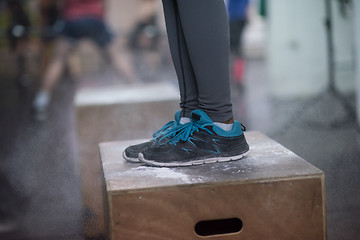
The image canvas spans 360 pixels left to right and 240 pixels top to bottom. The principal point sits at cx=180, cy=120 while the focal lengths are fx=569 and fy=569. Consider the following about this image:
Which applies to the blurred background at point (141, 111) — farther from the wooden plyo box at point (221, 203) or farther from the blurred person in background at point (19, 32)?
the wooden plyo box at point (221, 203)

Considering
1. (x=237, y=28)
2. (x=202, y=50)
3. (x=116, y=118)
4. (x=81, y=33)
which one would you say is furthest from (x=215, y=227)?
(x=81, y=33)

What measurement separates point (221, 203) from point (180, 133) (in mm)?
249

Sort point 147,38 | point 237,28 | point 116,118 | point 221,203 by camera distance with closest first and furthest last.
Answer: point 221,203, point 116,118, point 237,28, point 147,38

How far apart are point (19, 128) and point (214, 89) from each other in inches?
91.2

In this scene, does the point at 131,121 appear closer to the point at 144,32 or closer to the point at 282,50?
the point at 282,50

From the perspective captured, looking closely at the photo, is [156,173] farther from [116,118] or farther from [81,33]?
[81,33]

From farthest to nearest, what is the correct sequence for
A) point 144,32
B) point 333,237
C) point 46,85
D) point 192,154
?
point 144,32 → point 46,85 → point 333,237 → point 192,154

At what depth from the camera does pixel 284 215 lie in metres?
1.21

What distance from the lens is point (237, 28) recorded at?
4344 mm

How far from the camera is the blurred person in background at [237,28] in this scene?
425cm

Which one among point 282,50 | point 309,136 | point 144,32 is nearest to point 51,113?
point 282,50

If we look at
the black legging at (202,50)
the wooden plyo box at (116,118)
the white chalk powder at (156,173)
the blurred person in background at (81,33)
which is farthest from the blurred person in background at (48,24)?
the white chalk powder at (156,173)

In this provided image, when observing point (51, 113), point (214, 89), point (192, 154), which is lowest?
point (51, 113)

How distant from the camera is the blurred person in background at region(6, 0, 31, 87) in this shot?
6.29 m
